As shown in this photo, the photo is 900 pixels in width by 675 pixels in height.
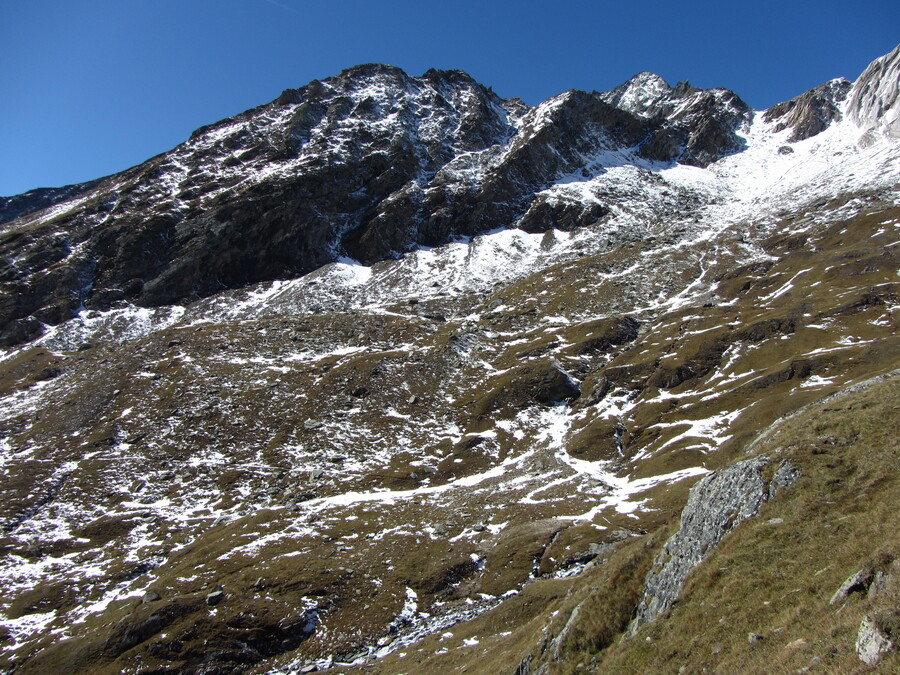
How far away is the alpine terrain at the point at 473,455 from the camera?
58.0 ft

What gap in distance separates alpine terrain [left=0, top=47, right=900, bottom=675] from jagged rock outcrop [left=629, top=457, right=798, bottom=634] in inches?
4.8

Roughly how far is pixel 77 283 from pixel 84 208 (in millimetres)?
53356

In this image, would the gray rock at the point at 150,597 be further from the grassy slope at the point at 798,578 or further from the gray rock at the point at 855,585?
the gray rock at the point at 855,585

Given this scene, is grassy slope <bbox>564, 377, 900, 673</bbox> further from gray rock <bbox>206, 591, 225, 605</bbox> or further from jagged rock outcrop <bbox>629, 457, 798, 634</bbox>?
gray rock <bbox>206, 591, 225, 605</bbox>

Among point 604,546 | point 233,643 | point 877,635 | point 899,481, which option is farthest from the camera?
point 604,546

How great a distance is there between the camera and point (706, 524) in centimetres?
1962

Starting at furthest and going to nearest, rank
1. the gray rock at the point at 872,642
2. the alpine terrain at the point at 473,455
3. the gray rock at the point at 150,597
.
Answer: the gray rock at the point at 150,597, the alpine terrain at the point at 473,455, the gray rock at the point at 872,642

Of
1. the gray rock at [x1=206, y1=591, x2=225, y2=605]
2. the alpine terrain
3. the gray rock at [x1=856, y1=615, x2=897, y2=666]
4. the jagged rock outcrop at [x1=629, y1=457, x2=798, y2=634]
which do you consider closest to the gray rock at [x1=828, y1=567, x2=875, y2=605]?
the alpine terrain

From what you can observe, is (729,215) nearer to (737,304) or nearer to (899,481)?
(737,304)

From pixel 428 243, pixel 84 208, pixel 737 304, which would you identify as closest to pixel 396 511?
pixel 737 304

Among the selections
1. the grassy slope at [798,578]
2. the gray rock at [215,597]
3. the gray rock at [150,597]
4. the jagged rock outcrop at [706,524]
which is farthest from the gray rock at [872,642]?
the gray rock at [150,597]

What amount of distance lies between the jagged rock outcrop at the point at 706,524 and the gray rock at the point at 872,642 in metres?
7.19

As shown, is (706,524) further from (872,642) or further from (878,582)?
(872,642)

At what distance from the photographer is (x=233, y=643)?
41.4m
